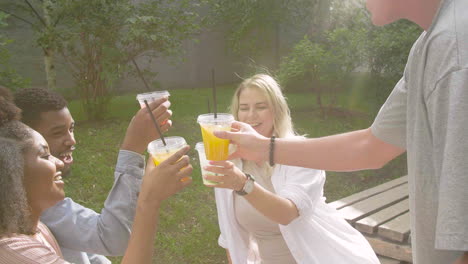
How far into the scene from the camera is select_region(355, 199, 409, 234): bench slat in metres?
3.17

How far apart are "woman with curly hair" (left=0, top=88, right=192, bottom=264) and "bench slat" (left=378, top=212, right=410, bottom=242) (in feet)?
6.69

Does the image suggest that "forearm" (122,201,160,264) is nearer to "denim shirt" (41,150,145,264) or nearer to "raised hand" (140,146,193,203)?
"raised hand" (140,146,193,203)

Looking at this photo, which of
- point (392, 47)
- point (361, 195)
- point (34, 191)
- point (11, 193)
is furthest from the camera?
point (392, 47)

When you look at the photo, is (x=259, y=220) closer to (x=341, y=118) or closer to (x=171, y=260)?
(x=171, y=260)

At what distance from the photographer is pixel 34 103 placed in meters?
2.09

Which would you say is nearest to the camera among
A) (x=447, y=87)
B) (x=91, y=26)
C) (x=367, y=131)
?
(x=447, y=87)

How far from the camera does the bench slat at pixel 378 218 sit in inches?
125

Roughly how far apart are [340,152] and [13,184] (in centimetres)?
142

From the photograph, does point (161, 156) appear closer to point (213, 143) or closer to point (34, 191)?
point (213, 143)

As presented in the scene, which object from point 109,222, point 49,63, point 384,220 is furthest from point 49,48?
point 384,220

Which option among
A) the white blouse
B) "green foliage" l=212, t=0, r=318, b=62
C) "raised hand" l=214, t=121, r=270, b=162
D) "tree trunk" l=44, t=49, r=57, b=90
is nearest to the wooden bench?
the white blouse

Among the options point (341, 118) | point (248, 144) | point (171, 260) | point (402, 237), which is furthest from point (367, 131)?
point (341, 118)

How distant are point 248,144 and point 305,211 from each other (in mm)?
593

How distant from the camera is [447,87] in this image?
44.7 inches
